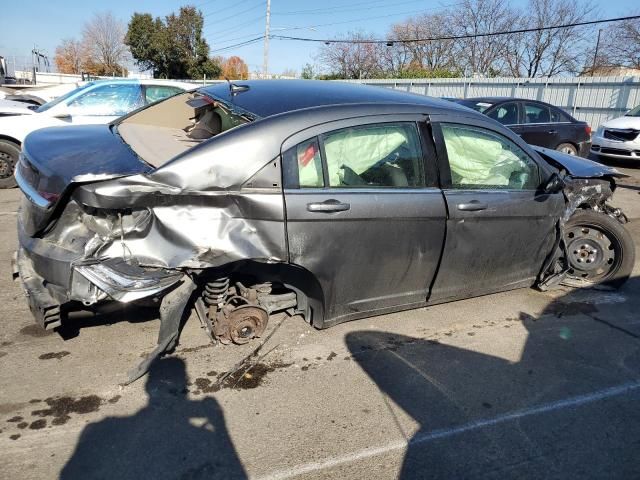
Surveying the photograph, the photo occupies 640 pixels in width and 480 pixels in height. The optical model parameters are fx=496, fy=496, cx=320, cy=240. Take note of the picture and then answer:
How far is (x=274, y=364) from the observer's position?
3.16 meters

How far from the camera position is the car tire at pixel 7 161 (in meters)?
7.29

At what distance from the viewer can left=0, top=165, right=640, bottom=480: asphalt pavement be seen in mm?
2381

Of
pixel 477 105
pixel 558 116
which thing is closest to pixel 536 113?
pixel 558 116

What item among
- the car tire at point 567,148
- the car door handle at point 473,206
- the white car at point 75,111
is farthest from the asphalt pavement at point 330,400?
the car tire at point 567,148

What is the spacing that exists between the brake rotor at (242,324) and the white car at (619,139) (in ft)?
39.5

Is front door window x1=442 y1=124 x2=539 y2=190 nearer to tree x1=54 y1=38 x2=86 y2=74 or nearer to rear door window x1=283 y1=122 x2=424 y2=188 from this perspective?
rear door window x1=283 y1=122 x2=424 y2=188

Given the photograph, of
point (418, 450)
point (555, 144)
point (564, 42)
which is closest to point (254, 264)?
point (418, 450)

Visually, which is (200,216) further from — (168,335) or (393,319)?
(393,319)

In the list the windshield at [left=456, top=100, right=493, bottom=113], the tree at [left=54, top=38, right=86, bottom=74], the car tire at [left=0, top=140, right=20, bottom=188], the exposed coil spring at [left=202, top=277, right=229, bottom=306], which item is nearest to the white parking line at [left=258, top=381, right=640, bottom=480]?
the exposed coil spring at [left=202, top=277, right=229, bottom=306]

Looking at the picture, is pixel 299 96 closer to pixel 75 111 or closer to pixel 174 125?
pixel 174 125

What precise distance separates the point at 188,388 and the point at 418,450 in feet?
4.32

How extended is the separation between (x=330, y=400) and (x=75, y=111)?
22.1 feet

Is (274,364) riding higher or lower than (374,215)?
lower

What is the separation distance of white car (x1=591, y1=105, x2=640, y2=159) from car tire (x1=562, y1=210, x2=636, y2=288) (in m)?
9.05
